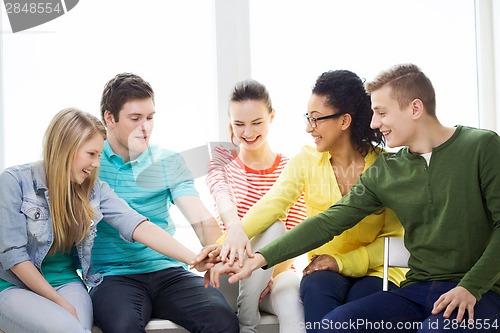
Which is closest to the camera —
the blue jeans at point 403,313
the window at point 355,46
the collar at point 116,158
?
the blue jeans at point 403,313

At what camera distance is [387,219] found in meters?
1.90

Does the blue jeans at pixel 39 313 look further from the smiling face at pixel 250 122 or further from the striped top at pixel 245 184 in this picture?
the smiling face at pixel 250 122

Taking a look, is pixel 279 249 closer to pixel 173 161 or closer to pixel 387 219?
pixel 387 219

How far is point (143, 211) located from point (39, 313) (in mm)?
496

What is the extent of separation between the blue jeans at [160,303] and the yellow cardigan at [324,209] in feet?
0.78

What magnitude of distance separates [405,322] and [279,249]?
37 centimetres

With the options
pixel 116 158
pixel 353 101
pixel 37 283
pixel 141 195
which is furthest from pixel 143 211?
pixel 353 101

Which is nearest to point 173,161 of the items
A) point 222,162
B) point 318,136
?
point 222,162

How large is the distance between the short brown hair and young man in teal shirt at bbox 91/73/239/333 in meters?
0.70

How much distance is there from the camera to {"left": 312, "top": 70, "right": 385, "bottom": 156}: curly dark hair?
76.6 inches

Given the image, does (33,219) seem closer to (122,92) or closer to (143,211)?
(143,211)

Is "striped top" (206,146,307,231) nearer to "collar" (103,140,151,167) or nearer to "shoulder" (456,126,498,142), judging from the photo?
"collar" (103,140,151,167)

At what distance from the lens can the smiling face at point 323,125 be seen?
1930 mm

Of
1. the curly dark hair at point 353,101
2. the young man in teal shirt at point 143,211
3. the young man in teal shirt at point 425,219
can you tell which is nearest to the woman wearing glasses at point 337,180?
the curly dark hair at point 353,101
